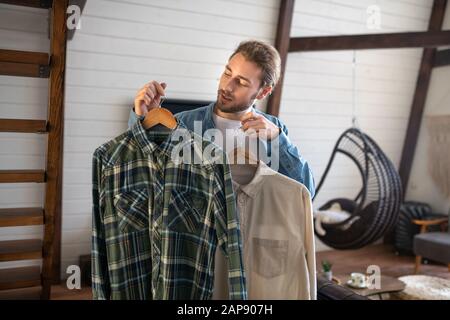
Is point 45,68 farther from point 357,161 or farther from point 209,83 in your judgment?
point 357,161

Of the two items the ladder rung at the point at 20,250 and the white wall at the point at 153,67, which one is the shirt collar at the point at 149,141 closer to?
the ladder rung at the point at 20,250

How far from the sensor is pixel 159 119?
1485mm

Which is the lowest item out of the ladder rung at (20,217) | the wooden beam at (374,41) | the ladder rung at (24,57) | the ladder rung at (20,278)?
the ladder rung at (20,278)

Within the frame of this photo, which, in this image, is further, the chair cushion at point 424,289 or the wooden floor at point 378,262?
the wooden floor at point 378,262

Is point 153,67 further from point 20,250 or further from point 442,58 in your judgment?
point 442,58

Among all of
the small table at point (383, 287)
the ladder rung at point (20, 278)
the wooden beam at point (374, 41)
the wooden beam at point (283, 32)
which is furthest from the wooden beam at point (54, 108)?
the wooden beam at point (374, 41)

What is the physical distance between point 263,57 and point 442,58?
433 cm

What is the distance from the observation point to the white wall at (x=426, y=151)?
18.0 ft

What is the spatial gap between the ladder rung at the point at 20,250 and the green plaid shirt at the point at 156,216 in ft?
5.25

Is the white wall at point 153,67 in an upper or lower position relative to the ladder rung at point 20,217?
upper

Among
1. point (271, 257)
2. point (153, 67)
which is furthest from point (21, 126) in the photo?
point (153, 67)

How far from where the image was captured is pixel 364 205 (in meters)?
4.46

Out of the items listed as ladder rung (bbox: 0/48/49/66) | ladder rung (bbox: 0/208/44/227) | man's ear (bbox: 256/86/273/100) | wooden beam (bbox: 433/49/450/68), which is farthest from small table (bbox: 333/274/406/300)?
wooden beam (bbox: 433/49/450/68)

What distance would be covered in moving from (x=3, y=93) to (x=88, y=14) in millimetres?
864
